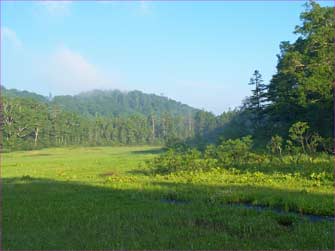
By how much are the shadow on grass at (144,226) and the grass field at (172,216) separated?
0.02 m

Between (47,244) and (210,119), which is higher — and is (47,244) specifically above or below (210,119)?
below

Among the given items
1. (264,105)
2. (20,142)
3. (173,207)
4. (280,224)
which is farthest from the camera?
(20,142)

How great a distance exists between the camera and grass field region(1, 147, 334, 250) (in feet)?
28.8

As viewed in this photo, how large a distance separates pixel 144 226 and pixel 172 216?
59.2 inches

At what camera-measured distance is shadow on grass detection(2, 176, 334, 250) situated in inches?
339

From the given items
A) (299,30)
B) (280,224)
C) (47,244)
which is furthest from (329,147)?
(47,244)

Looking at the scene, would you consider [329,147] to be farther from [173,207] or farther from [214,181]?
[173,207]

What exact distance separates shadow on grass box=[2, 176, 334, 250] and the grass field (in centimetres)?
2

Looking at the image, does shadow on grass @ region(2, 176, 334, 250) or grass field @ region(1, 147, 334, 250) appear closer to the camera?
shadow on grass @ region(2, 176, 334, 250)

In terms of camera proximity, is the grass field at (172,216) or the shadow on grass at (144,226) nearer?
the shadow on grass at (144,226)

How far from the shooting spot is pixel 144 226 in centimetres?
1065

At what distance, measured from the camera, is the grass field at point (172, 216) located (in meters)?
8.78

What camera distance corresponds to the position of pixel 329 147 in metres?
32.7

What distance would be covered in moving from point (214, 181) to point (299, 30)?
2558cm
